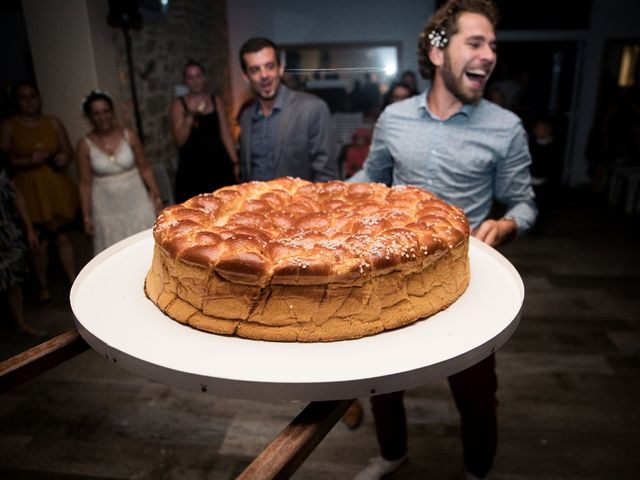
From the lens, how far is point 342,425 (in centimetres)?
279

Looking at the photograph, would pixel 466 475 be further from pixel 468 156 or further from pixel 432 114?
pixel 432 114

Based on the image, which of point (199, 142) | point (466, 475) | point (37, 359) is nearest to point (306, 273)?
point (37, 359)

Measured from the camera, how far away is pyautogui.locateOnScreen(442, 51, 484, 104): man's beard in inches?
76.8

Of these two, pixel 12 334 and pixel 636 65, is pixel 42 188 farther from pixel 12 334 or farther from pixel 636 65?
pixel 636 65

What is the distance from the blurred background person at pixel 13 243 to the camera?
3453 millimetres

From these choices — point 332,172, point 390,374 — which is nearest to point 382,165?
Result: point 332,172

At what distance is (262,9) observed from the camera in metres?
7.50

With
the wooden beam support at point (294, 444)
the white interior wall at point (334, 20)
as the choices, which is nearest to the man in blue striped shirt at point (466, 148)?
the wooden beam support at point (294, 444)

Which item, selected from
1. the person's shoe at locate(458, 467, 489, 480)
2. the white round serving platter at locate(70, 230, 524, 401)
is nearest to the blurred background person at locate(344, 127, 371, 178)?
the person's shoe at locate(458, 467, 489, 480)

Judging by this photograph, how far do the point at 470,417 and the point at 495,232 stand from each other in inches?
32.0

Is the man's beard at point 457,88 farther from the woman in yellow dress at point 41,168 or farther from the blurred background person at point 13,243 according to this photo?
the woman in yellow dress at point 41,168

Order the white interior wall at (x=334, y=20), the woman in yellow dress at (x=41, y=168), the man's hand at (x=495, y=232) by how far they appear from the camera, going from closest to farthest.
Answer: the man's hand at (x=495, y=232) < the woman in yellow dress at (x=41, y=168) < the white interior wall at (x=334, y=20)

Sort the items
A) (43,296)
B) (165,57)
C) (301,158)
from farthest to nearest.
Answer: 1. (165,57)
2. (43,296)
3. (301,158)

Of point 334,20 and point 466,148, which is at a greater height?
point 334,20
